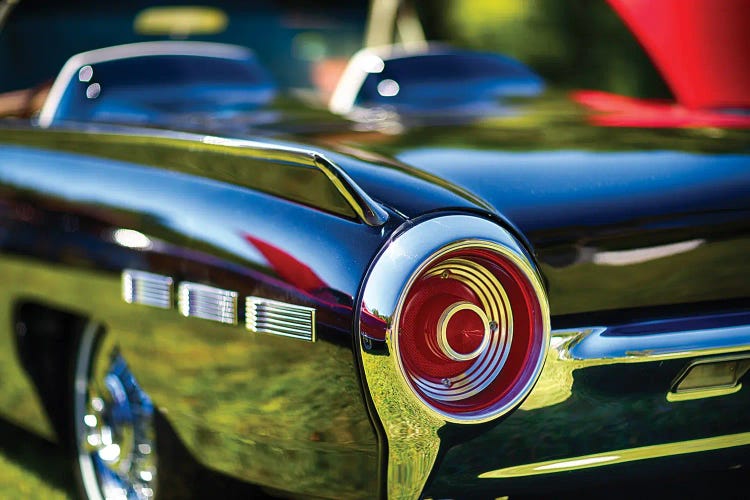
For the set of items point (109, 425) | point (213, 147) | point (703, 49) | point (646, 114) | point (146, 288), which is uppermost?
point (703, 49)

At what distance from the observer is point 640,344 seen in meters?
1.85

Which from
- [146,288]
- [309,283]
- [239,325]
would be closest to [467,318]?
[309,283]

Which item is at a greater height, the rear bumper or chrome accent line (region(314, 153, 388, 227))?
chrome accent line (region(314, 153, 388, 227))

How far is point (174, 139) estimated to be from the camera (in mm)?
2266

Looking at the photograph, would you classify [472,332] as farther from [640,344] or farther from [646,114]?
[646,114]

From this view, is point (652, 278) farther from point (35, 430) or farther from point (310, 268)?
point (35, 430)

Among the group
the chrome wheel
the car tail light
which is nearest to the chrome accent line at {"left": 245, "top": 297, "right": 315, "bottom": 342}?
the car tail light

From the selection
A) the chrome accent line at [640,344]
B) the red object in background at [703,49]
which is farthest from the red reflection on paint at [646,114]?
the chrome accent line at [640,344]

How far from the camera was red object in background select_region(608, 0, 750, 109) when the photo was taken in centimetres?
308

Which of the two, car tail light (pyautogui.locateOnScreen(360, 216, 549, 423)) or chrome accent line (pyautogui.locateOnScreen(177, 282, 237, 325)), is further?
chrome accent line (pyautogui.locateOnScreen(177, 282, 237, 325))

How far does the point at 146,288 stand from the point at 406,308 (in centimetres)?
56

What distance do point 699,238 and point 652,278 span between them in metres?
0.13

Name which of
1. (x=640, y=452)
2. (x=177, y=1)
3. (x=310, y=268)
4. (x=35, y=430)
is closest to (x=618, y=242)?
(x=640, y=452)

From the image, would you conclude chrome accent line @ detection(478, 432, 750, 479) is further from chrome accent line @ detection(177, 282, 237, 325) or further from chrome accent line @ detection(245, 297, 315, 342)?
chrome accent line @ detection(177, 282, 237, 325)
